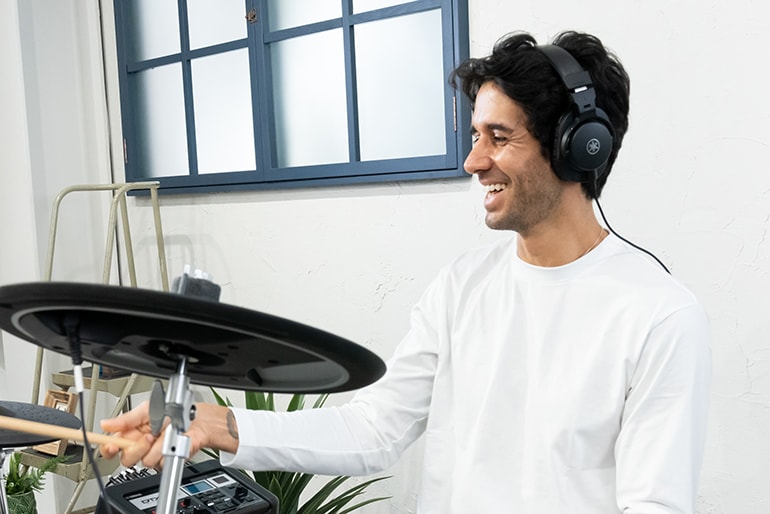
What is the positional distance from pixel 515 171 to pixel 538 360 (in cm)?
29

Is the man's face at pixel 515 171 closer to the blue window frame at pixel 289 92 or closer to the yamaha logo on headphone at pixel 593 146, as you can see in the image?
the yamaha logo on headphone at pixel 593 146

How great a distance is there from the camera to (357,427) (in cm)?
130

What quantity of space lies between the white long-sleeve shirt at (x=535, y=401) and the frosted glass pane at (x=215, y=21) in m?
1.45

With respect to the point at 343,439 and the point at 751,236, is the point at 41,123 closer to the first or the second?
the point at 343,439

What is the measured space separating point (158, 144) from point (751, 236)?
6.79 feet

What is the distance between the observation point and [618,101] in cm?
127

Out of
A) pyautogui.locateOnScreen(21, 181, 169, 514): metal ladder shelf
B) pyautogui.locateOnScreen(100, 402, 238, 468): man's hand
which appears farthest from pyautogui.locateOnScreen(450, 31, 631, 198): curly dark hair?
pyautogui.locateOnScreen(21, 181, 169, 514): metal ladder shelf

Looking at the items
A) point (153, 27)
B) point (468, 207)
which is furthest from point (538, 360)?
point (153, 27)

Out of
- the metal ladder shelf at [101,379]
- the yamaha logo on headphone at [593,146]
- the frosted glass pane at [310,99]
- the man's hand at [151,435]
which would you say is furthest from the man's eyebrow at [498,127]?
the metal ladder shelf at [101,379]

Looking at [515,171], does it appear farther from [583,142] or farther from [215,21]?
[215,21]

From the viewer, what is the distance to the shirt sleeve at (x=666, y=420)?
106 centimetres

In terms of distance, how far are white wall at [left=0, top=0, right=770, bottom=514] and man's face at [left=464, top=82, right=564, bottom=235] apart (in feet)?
1.43

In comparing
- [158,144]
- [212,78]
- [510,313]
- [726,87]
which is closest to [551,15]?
[726,87]

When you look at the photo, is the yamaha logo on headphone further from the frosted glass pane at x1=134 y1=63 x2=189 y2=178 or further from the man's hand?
the frosted glass pane at x1=134 y1=63 x2=189 y2=178
